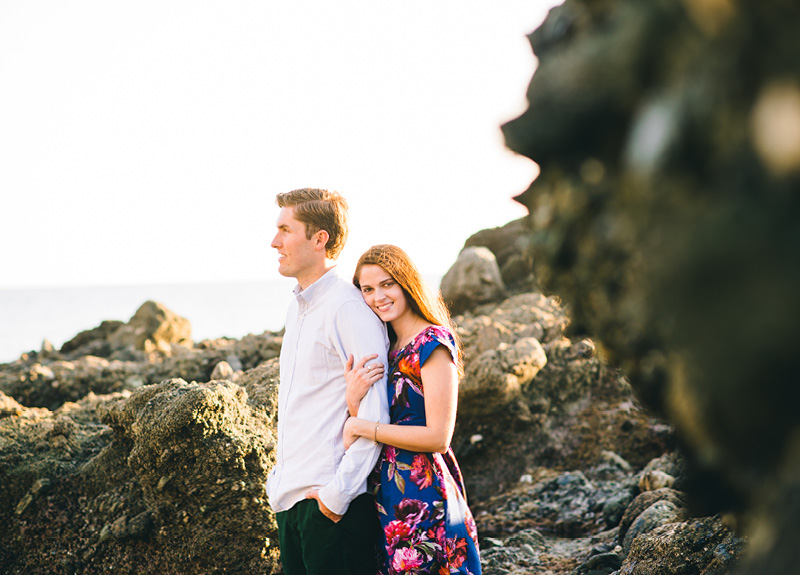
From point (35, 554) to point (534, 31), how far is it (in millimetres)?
5462

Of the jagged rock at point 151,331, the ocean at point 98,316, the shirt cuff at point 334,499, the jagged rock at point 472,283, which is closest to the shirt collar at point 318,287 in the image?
the shirt cuff at point 334,499

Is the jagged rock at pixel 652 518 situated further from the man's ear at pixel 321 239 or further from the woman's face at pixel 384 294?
the man's ear at pixel 321 239

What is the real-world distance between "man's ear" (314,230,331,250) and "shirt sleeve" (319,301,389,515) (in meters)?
0.43

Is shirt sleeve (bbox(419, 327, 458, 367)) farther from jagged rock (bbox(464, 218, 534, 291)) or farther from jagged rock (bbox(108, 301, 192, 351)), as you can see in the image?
jagged rock (bbox(108, 301, 192, 351))

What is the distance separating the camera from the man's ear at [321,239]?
4.07 metres

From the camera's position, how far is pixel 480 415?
7.83 metres

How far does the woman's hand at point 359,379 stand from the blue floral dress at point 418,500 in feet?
0.58

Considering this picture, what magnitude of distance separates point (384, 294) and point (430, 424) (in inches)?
30.4

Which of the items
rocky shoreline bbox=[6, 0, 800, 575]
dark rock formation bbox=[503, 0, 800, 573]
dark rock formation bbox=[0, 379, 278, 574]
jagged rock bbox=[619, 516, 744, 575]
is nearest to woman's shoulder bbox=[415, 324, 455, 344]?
rocky shoreline bbox=[6, 0, 800, 575]

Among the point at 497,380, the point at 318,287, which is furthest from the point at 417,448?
the point at 497,380

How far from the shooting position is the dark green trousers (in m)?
3.62

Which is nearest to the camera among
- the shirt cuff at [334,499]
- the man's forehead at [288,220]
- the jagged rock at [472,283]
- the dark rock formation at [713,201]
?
the dark rock formation at [713,201]

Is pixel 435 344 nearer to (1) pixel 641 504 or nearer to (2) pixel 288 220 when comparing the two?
(2) pixel 288 220

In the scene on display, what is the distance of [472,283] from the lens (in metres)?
12.2
